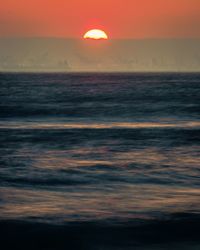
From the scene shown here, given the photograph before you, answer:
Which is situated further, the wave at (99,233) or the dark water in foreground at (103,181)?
the dark water in foreground at (103,181)

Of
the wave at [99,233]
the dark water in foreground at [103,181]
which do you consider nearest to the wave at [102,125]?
the dark water in foreground at [103,181]

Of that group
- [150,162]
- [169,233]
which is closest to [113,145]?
[150,162]

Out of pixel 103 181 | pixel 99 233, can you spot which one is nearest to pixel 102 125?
pixel 103 181

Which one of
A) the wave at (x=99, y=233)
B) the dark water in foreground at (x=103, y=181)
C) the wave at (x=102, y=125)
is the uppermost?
the wave at (x=102, y=125)

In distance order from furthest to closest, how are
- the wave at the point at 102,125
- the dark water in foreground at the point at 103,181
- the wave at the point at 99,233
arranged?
the wave at the point at 102,125
the dark water in foreground at the point at 103,181
the wave at the point at 99,233

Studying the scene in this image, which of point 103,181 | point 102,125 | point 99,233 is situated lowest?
point 99,233

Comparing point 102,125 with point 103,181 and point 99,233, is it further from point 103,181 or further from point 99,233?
point 99,233

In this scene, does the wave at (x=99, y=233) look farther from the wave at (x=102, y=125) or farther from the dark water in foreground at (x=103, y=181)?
the wave at (x=102, y=125)

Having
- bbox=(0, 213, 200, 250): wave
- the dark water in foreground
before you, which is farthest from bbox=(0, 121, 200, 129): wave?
bbox=(0, 213, 200, 250): wave

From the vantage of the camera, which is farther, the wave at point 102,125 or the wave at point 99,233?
the wave at point 102,125

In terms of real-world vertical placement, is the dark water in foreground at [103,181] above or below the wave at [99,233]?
above

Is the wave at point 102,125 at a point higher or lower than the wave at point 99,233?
higher

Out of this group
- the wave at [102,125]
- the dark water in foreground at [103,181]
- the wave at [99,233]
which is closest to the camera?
the wave at [99,233]

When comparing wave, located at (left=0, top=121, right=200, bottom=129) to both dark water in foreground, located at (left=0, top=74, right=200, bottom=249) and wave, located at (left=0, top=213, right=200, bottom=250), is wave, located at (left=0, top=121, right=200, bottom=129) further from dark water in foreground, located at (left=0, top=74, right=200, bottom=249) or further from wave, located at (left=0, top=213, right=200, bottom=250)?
wave, located at (left=0, top=213, right=200, bottom=250)
